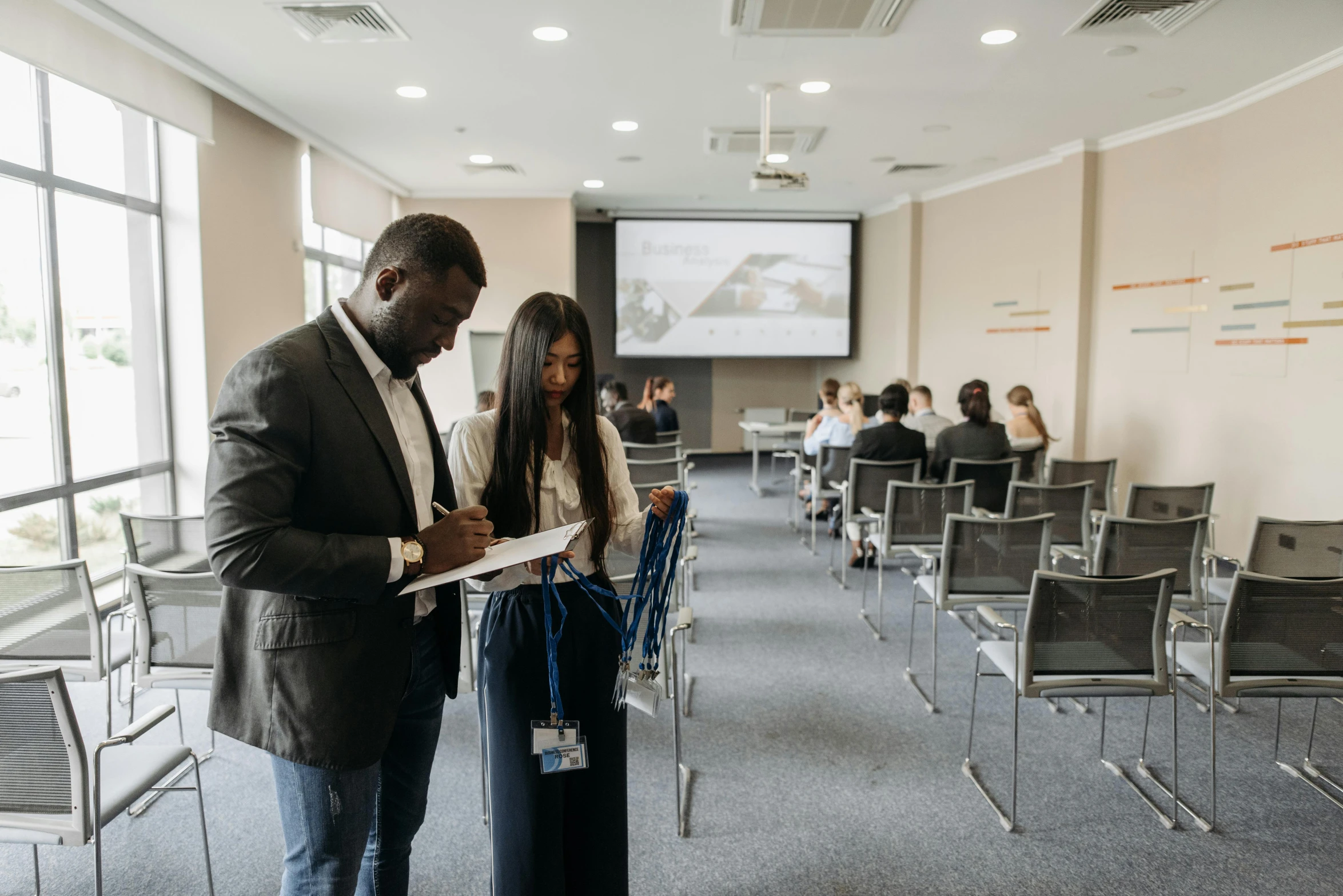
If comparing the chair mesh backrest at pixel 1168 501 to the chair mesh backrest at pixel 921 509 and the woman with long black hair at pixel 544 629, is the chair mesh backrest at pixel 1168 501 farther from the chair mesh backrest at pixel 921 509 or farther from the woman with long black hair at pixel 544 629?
the woman with long black hair at pixel 544 629

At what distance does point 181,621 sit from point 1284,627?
338cm

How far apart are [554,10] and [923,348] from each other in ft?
22.5

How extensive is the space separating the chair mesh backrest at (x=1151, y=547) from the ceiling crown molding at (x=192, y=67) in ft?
17.4

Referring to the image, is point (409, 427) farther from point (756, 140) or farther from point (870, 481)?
point (756, 140)

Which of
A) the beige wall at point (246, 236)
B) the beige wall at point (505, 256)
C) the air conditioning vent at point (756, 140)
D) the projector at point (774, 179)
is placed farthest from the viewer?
the beige wall at point (505, 256)

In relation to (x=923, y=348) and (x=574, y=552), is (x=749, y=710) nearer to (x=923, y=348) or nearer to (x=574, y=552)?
(x=574, y=552)

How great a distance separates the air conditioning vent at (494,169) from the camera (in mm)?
8312

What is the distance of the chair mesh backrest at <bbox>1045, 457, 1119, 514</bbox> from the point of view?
4926 mm

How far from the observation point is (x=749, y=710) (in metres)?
3.51

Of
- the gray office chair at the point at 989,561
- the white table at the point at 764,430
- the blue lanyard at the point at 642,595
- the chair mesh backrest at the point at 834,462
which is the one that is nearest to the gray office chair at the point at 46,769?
the blue lanyard at the point at 642,595

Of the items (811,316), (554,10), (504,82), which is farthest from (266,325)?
(811,316)

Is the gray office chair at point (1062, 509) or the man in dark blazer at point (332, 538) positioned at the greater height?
the man in dark blazer at point (332, 538)

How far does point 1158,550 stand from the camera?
3.38 metres

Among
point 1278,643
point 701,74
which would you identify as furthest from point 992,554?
point 701,74
